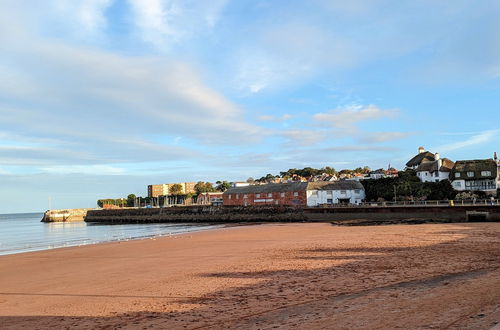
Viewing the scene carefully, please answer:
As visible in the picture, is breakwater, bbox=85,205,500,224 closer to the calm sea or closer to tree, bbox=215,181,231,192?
the calm sea

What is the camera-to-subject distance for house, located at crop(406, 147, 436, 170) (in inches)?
3216

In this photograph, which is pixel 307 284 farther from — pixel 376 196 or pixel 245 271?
pixel 376 196

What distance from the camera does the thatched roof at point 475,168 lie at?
67750 millimetres

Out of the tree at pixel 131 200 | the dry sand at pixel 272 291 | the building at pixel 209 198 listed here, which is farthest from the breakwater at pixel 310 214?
the tree at pixel 131 200

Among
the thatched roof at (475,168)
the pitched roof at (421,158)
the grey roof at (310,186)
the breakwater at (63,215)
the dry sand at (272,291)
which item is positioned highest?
the pitched roof at (421,158)

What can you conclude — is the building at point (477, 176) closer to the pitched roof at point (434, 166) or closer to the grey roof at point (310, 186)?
the pitched roof at point (434, 166)

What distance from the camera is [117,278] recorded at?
15.3 metres

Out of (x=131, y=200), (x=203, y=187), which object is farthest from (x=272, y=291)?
(x=131, y=200)

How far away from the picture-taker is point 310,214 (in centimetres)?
6166

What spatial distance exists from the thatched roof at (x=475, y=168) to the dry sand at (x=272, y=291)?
184ft

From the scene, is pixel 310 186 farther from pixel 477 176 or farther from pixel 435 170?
pixel 477 176

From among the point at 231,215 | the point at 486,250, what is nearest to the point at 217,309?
the point at 486,250

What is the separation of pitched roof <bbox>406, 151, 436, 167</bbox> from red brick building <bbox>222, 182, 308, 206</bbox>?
23.9 m

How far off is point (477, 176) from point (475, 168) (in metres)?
1.57
